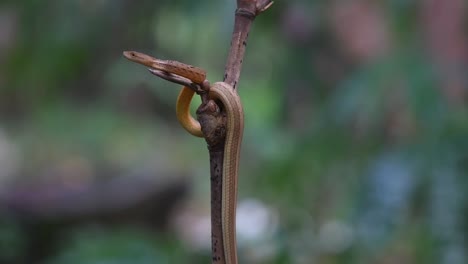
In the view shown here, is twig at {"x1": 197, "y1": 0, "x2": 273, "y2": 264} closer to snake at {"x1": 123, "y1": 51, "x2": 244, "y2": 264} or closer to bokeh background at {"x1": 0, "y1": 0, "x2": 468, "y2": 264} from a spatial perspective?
snake at {"x1": 123, "y1": 51, "x2": 244, "y2": 264}

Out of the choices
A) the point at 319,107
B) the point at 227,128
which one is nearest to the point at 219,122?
the point at 227,128

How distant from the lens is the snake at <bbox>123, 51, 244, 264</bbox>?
0.79 meters

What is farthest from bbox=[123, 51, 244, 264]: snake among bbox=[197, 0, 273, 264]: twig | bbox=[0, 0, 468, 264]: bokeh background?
bbox=[0, 0, 468, 264]: bokeh background

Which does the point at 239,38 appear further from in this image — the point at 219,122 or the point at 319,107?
the point at 319,107

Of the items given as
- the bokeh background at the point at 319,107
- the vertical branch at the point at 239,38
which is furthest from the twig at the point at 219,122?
the bokeh background at the point at 319,107

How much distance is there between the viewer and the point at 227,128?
798 mm

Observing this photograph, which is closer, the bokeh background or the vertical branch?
the vertical branch

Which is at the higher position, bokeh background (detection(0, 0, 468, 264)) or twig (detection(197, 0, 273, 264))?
bokeh background (detection(0, 0, 468, 264))

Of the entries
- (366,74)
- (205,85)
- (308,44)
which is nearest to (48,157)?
(308,44)

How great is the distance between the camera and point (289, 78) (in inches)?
113

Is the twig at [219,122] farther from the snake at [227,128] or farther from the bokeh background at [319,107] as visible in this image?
the bokeh background at [319,107]

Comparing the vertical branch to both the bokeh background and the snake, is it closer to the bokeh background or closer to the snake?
the snake

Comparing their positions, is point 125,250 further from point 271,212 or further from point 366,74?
point 366,74

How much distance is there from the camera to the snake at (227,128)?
788 mm
